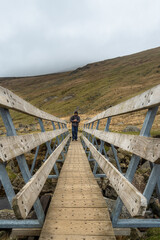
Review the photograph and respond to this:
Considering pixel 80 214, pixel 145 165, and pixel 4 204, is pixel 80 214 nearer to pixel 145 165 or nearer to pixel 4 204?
pixel 145 165

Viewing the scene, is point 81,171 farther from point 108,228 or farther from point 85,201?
point 108,228

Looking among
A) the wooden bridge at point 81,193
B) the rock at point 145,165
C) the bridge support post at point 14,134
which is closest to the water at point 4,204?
the wooden bridge at point 81,193

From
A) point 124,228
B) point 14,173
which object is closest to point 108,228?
point 124,228

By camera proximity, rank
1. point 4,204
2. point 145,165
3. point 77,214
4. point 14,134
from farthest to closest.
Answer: point 145,165, point 4,204, point 77,214, point 14,134

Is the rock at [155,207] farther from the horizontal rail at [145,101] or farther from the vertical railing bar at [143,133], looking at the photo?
the horizontal rail at [145,101]

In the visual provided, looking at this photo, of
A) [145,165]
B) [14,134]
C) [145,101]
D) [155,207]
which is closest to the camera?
[145,101]

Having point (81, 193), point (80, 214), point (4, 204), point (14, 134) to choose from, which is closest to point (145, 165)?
point (81, 193)

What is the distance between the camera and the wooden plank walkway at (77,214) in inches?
94.2

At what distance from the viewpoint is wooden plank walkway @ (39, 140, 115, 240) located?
2393 millimetres

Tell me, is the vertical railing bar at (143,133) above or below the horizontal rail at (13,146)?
below

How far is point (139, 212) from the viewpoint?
150 cm

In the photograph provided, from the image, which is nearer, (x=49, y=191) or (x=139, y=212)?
(x=139, y=212)

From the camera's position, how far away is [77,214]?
2.92m

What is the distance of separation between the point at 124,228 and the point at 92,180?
2.08 m
